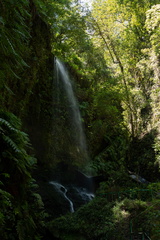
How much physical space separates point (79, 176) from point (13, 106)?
6.12 m

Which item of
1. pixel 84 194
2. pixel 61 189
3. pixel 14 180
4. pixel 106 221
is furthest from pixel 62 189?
pixel 14 180

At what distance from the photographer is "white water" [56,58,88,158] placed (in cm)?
1269

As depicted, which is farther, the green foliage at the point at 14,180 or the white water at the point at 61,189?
the white water at the point at 61,189

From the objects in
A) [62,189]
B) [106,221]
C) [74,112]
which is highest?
[74,112]

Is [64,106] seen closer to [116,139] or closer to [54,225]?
[116,139]

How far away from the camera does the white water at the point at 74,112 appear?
12.7 metres

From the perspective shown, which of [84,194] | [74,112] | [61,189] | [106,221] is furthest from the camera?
[74,112]

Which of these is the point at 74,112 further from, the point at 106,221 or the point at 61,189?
→ the point at 106,221

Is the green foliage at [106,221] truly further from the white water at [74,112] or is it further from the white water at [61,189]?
the white water at [74,112]

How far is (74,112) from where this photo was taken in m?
12.9

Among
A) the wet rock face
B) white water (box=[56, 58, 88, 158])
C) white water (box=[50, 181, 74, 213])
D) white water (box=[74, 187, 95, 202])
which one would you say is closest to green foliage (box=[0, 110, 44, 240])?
the wet rock face

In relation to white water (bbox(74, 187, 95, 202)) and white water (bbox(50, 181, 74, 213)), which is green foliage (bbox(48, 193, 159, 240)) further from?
white water (bbox(74, 187, 95, 202))

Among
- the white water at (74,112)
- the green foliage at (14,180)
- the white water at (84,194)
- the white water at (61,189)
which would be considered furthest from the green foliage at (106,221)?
the white water at (74,112)

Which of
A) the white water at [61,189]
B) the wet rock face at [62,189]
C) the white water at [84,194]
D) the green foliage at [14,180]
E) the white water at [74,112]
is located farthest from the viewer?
the white water at [74,112]
